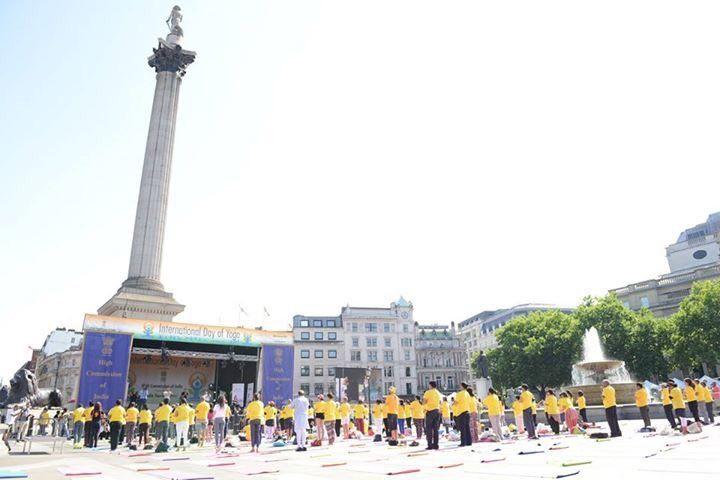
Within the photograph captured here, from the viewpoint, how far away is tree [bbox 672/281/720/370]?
4122 cm

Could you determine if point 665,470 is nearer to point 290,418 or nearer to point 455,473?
point 455,473

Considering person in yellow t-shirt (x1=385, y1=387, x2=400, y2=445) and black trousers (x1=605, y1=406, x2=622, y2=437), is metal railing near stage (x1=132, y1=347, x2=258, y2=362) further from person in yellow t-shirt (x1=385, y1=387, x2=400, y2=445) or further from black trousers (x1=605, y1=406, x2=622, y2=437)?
black trousers (x1=605, y1=406, x2=622, y2=437)

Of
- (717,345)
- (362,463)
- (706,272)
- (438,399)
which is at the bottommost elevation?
(362,463)

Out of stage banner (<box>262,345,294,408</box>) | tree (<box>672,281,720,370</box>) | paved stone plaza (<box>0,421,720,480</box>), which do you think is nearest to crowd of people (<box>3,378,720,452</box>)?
paved stone plaza (<box>0,421,720,480</box>)

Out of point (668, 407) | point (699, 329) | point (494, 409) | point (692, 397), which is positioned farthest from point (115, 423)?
point (699, 329)

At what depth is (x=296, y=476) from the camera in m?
8.80

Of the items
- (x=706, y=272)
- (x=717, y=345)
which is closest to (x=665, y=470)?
(x=717, y=345)

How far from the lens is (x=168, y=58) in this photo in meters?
57.8

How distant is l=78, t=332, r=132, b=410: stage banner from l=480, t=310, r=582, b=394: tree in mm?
37234

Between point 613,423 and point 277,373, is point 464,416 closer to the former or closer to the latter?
point 613,423

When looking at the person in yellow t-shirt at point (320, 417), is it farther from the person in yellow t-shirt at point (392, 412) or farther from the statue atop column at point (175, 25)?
the statue atop column at point (175, 25)

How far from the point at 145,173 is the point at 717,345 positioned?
54.7m

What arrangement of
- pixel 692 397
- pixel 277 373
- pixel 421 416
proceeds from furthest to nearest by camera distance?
1. pixel 277 373
2. pixel 421 416
3. pixel 692 397

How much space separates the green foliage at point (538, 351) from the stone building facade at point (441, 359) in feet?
85.4
